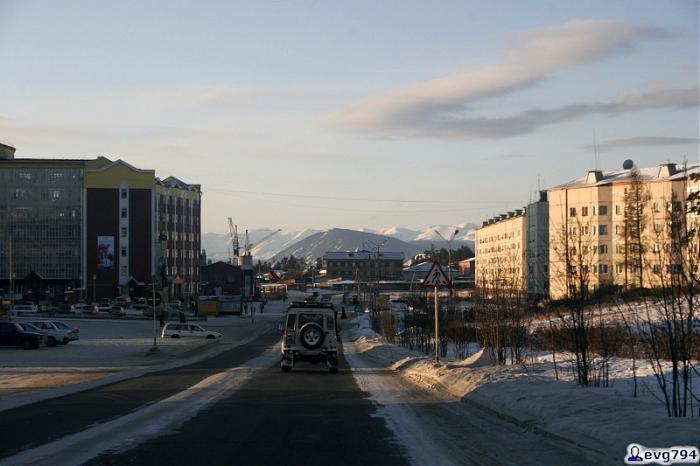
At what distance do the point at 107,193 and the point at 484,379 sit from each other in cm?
12608

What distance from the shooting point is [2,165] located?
139375 mm

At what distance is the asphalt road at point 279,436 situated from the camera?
11383 mm

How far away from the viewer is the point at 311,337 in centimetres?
2898

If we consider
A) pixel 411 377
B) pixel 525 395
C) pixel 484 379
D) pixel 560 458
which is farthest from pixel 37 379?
pixel 560 458

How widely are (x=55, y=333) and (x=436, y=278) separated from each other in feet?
110

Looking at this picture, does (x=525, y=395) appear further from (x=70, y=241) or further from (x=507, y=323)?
(x=70, y=241)

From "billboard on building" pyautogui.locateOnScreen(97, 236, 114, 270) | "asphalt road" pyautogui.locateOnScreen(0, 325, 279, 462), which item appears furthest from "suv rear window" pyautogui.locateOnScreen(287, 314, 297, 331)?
"billboard on building" pyautogui.locateOnScreen(97, 236, 114, 270)

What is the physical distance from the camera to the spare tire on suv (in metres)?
28.9

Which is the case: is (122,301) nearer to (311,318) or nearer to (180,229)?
(180,229)

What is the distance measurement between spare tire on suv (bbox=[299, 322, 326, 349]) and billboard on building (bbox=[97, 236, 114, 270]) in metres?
115

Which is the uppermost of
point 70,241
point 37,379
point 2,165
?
point 2,165

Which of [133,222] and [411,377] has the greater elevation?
[133,222]

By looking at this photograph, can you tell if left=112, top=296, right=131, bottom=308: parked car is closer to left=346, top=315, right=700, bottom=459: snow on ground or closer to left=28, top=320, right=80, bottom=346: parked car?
left=28, top=320, right=80, bottom=346: parked car

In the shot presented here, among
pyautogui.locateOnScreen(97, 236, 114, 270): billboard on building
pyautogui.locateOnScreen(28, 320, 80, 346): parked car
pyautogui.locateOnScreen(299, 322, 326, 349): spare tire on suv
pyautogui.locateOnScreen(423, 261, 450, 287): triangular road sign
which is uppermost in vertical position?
pyautogui.locateOnScreen(97, 236, 114, 270): billboard on building
